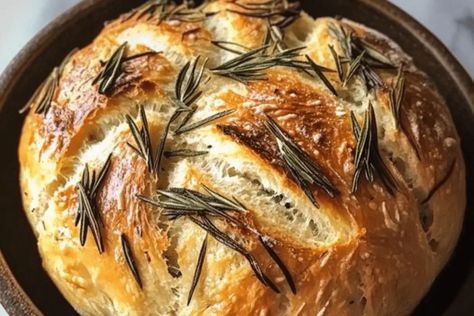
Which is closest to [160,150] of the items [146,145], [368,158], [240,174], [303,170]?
[146,145]

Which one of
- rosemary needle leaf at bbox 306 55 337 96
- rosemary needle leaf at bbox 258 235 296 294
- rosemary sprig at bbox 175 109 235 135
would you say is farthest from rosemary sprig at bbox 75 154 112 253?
rosemary needle leaf at bbox 306 55 337 96

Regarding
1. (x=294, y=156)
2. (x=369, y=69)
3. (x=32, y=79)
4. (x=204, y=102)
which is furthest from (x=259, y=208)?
(x=32, y=79)

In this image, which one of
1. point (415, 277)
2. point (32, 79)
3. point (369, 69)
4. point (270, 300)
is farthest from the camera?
point (32, 79)

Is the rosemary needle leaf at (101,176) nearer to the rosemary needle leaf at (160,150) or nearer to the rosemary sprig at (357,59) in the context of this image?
the rosemary needle leaf at (160,150)

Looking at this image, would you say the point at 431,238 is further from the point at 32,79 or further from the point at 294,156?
the point at 32,79

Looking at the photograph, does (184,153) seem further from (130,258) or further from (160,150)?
(130,258)

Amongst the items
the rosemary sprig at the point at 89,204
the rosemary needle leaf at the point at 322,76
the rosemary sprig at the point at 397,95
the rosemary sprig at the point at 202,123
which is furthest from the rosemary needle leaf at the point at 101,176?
the rosemary sprig at the point at 397,95

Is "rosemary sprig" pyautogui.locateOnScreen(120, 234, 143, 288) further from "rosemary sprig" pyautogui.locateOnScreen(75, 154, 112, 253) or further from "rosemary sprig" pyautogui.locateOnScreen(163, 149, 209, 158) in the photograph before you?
"rosemary sprig" pyautogui.locateOnScreen(163, 149, 209, 158)
